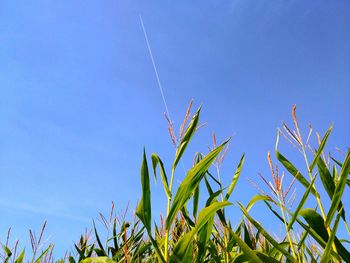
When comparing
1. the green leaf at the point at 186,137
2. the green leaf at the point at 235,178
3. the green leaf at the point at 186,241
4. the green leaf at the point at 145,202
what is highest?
the green leaf at the point at 186,137

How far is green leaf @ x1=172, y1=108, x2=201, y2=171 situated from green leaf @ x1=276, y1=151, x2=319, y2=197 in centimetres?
48

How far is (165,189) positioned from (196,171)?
0.67 ft

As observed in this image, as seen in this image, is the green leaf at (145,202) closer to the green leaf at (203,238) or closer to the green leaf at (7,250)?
the green leaf at (203,238)

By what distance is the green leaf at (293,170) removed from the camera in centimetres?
168

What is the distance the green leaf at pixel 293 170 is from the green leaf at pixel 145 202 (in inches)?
28.3

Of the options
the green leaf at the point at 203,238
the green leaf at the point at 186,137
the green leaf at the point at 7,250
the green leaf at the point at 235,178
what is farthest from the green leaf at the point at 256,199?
the green leaf at the point at 7,250

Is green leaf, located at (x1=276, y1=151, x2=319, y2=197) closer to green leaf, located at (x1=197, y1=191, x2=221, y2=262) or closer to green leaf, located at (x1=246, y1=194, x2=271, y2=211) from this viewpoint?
green leaf, located at (x1=246, y1=194, x2=271, y2=211)

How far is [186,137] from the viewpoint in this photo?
6.36 ft

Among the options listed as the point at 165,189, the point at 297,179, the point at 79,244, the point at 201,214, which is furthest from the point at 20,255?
the point at 297,179

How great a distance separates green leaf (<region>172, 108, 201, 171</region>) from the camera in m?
1.87

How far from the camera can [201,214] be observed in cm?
158

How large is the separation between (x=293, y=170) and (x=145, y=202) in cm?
79

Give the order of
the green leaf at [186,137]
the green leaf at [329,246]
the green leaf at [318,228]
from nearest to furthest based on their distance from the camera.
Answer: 1. the green leaf at [329,246]
2. the green leaf at [318,228]
3. the green leaf at [186,137]

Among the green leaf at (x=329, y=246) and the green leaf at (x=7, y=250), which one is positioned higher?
the green leaf at (x=7, y=250)
